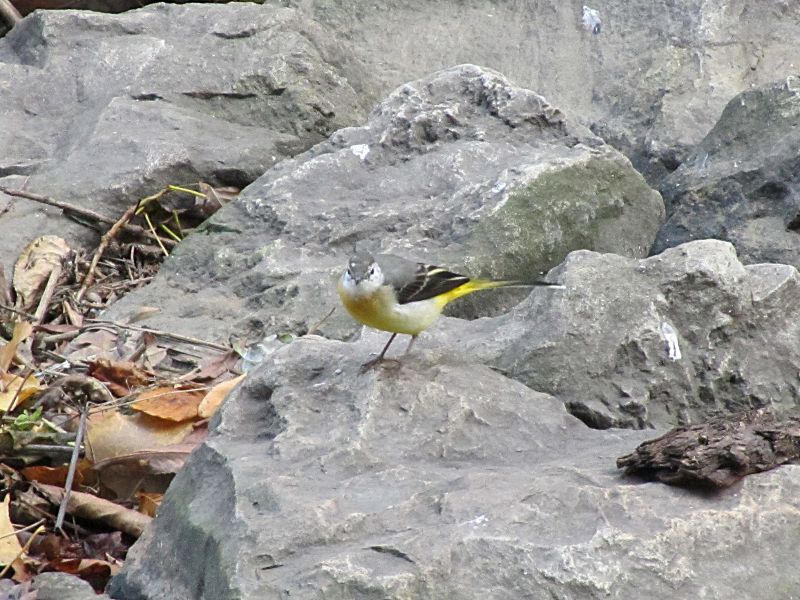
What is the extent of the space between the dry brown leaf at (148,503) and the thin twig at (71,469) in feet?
0.96

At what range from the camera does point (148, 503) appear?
17.8 ft

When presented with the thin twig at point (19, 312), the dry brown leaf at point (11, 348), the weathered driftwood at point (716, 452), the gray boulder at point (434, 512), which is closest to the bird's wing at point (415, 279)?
the gray boulder at point (434, 512)

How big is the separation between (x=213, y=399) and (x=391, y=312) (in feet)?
3.86

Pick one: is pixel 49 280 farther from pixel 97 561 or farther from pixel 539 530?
pixel 539 530

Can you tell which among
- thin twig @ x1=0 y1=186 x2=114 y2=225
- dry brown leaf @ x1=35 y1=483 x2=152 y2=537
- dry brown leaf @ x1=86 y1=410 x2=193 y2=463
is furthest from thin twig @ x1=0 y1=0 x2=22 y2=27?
dry brown leaf @ x1=35 y1=483 x2=152 y2=537


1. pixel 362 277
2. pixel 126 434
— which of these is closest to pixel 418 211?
pixel 362 277

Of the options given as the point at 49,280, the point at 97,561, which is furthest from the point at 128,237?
the point at 97,561

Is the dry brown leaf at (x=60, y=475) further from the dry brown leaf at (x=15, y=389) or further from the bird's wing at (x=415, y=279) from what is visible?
the bird's wing at (x=415, y=279)

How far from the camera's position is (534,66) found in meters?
10.0

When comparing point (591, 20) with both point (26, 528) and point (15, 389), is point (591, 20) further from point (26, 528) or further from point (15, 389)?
point (26, 528)

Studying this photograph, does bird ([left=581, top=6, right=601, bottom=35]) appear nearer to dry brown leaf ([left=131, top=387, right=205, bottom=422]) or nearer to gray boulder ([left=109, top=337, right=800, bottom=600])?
dry brown leaf ([left=131, top=387, right=205, bottom=422])

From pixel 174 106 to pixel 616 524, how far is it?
19.5ft

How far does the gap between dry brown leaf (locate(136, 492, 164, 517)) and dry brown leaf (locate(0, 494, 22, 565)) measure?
0.53 m

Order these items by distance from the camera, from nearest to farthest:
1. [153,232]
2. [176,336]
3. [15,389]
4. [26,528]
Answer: [26,528], [15,389], [176,336], [153,232]
